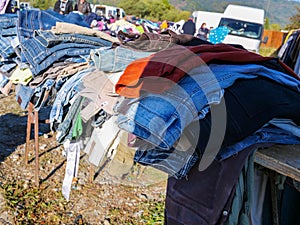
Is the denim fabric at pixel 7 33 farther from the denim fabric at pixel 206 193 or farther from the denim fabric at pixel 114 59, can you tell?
the denim fabric at pixel 206 193

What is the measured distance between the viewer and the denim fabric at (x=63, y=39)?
7.54ft

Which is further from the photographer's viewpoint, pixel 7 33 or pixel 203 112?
pixel 7 33

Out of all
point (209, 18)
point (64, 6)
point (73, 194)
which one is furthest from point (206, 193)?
point (209, 18)

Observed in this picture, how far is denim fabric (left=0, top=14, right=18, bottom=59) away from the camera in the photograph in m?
2.60

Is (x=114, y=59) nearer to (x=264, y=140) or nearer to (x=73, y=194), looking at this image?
(x=264, y=140)

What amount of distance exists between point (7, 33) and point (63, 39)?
0.71 metres

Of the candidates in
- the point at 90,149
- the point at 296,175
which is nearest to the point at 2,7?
the point at 90,149

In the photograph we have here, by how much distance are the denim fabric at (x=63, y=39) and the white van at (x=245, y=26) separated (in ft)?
28.8

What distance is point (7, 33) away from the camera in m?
2.69

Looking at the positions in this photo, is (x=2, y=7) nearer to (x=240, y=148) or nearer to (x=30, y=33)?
(x=30, y=33)

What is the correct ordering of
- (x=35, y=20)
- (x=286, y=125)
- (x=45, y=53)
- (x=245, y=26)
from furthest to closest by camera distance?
(x=245, y=26) → (x=35, y=20) → (x=45, y=53) → (x=286, y=125)

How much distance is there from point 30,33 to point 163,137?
193 centimetres

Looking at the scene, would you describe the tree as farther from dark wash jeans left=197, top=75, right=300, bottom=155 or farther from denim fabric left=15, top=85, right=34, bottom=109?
dark wash jeans left=197, top=75, right=300, bottom=155

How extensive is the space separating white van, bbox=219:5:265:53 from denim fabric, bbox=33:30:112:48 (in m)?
8.78
